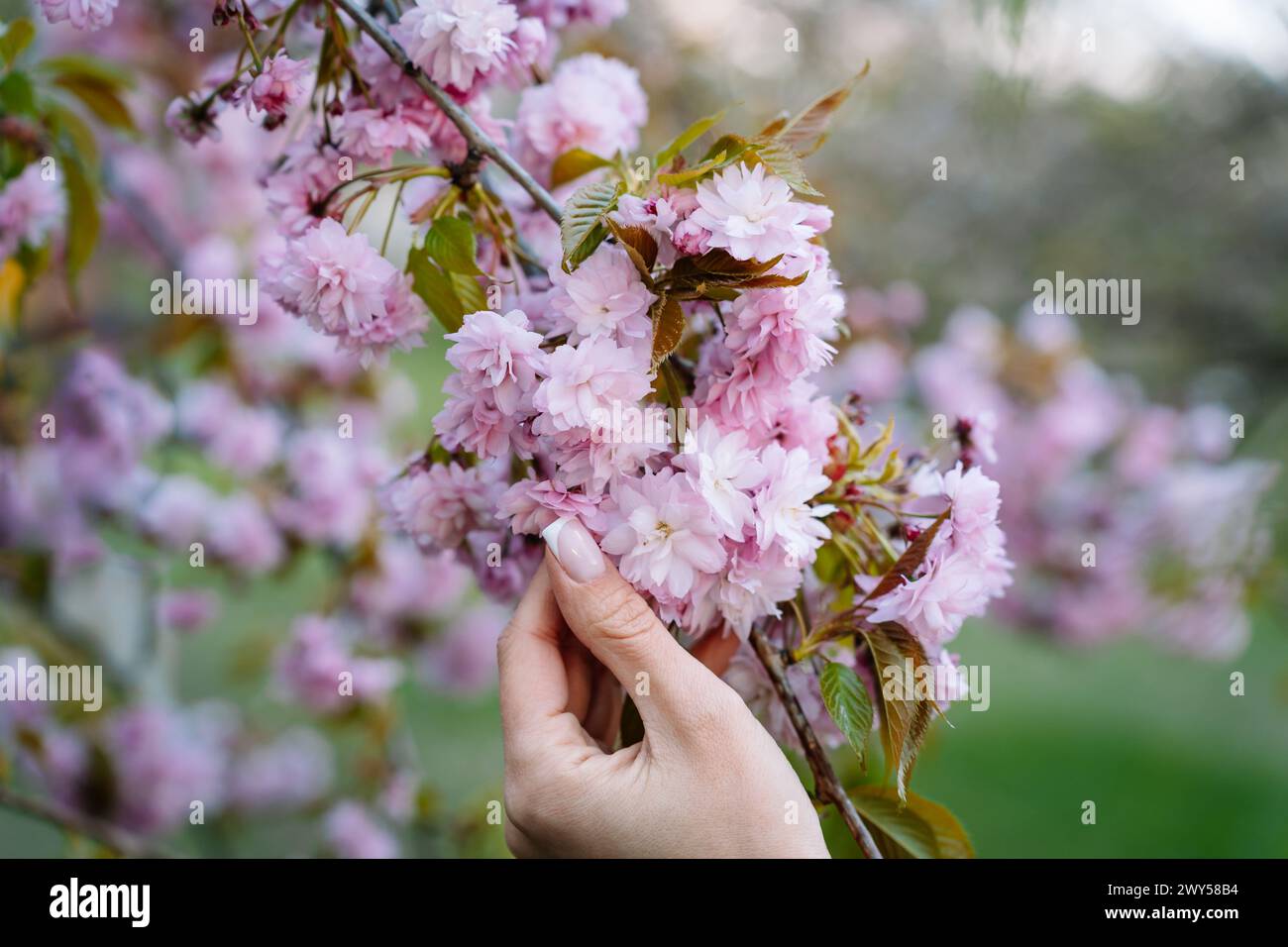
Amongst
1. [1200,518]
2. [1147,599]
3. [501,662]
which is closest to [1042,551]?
[1200,518]

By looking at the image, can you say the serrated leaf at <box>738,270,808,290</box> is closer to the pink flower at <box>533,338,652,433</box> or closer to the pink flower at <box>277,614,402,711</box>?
the pink flower at <box>533,338,652,433</box>

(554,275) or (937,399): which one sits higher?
(937,399)

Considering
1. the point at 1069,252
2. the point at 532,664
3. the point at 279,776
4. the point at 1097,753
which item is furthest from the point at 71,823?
the point at 1097,753

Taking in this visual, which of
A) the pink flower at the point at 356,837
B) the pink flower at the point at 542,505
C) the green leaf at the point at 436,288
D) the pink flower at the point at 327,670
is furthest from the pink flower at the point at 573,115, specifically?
the pink flower at the point at 356,837

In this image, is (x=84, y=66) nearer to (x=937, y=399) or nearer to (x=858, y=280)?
(x=937, y=399)

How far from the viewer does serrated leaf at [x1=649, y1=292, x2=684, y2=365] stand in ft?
1.50

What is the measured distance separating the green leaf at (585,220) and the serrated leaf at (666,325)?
0.13 feet

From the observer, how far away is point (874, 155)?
8.18 feet

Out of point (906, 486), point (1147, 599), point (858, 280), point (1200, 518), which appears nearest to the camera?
point (906, 486)

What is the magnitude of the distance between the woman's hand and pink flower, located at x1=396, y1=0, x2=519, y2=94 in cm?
24

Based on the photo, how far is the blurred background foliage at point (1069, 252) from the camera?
1942 mm

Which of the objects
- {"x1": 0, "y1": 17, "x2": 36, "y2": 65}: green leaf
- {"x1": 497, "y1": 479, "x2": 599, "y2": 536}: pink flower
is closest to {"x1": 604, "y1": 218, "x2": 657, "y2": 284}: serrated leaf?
{"x1": 497, "y1": 479, "x2": 599, "y2": 536}: pink flower

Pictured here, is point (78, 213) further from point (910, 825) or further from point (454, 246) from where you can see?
point (910, 825)
